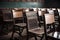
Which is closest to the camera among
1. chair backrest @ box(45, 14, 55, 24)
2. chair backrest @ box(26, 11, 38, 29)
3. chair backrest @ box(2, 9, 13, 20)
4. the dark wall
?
the dark wall

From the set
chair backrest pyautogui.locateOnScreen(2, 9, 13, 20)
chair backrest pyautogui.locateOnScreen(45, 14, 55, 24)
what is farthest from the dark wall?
chair backrest pyautogui.locateOnScreen(2, 9, 13, 20)

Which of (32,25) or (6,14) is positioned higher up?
(6,14)

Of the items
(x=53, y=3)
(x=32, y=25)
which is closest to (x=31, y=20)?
(x=32, y=25)

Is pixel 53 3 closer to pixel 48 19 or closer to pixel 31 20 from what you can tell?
pixel 48 19

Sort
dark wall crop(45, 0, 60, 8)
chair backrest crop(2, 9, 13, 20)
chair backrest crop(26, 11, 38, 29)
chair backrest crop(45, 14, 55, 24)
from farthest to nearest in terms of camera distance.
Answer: chair backrest crop(2, 9, 13, 20), chair backrest crop(26, 11, 38, 29), chair backrest crop(45, 14, 55, 24), dark wall crop(45, 0, 60, 8)

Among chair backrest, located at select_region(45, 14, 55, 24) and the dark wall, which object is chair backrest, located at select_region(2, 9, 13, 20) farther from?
the dark wall

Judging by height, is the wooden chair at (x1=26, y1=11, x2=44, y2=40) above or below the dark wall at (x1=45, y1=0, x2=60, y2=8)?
below

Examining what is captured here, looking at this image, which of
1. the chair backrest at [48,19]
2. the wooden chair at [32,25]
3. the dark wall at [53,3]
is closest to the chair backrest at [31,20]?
the wooden chair at [32,25]

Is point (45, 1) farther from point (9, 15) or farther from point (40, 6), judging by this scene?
point (9, 15)

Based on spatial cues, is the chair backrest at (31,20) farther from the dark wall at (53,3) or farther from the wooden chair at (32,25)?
the dark wall at (53,3)

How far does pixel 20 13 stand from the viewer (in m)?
2.85

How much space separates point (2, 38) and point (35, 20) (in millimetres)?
1133

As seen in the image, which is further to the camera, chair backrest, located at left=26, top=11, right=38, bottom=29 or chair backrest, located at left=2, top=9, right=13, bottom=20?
chair backrest, located at left=2, top=9, right=13, bottom=20

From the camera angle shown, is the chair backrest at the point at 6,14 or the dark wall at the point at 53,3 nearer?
the dark wall at the point at 53,3
